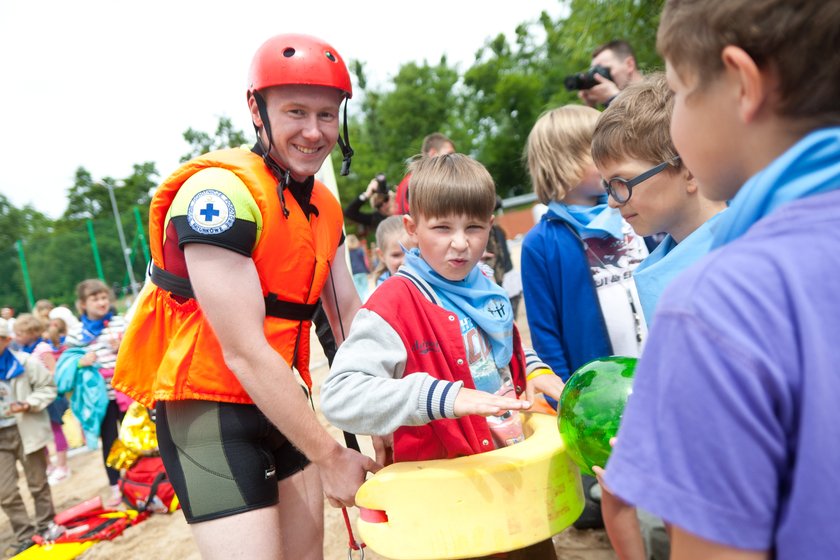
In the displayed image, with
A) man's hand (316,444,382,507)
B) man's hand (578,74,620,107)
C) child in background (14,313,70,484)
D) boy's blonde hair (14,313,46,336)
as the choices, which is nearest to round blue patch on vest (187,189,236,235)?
man's hand (316,444,382,507)

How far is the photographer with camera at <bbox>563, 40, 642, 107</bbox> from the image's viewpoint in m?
4.06

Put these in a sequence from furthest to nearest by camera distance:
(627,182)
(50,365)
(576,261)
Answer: (50,365) → (576,261) → (627,182)

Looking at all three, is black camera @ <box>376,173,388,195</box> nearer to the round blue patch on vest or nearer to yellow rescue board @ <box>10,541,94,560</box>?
yellow rescue board @ <box>10,541,94,560</box>

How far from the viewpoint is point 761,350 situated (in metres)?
0.73

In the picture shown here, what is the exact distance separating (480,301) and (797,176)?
1423 mm

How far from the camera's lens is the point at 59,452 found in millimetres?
7441

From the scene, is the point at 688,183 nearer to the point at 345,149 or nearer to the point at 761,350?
the point at 345,149

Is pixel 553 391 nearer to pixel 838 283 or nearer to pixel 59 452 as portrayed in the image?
pixel 838 283

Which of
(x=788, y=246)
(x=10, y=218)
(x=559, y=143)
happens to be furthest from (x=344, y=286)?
(x=10, y=218)

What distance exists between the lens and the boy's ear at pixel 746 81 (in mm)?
833

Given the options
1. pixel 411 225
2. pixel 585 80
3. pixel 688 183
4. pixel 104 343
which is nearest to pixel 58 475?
pixel 104 343

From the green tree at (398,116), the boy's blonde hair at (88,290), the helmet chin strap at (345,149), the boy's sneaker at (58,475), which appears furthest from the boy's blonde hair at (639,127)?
the green tree at (398,116)

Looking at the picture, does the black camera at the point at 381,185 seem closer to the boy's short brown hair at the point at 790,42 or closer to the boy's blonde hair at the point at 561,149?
the boy's blonde hair at the point at 561,149

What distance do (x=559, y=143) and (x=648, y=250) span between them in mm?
655
